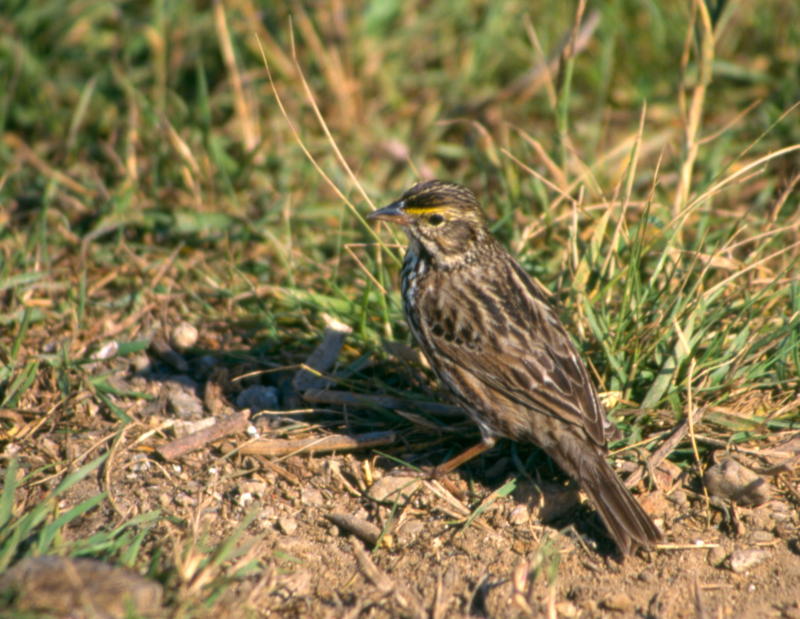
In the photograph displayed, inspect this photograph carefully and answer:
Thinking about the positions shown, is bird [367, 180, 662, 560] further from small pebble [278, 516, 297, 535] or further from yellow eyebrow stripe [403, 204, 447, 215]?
small pebble [278, 516, 297, 535]

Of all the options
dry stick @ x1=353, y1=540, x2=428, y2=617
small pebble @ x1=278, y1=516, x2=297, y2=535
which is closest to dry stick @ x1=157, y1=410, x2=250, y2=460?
small pebble @ x1=278, y1=516, x2=297, y2=535

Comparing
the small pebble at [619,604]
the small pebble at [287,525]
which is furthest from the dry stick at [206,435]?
the small pebble at [619,604]

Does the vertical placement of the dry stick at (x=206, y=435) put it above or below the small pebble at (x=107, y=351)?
below

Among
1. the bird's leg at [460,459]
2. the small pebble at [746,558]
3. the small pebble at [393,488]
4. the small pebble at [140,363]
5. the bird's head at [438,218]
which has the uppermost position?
the bird's head at [438,218]

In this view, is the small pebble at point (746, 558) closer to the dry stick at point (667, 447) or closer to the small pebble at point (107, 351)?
the dry stick at point (667, 447)

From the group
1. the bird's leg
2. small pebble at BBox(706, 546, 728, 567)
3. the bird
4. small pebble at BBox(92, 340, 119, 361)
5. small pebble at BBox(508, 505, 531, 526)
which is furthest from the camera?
small pebble at BBox(92, 340, 119, 361)

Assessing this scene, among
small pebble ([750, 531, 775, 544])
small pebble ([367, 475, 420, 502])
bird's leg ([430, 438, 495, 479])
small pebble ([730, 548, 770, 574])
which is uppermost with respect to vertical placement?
small pebble ([367, 475, 420, 502])

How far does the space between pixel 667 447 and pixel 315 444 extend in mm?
1717

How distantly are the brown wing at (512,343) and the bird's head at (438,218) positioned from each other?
0.16 metres

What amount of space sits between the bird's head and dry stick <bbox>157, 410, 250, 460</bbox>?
1255mm

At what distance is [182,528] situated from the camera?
4.72 metres

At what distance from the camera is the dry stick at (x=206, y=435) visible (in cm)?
520

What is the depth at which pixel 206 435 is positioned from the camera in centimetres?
530

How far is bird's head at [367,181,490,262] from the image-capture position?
18.3 feet
